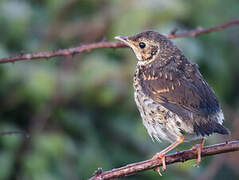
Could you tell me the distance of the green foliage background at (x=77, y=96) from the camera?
5.36 m

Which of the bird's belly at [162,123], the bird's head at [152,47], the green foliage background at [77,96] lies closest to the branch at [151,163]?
the bird's belly at [162,123]

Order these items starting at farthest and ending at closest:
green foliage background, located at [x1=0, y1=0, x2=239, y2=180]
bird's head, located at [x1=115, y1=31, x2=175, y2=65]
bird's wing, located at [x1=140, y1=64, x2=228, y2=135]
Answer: green foliage background, located at [x1=0, y1=0, x2=239, y2=180] → bird's head, located at [x1=115, y1=31, x2=175, y2=65] → bird's wing, located at [x1=140, y1=64, x2=228, y2=135]

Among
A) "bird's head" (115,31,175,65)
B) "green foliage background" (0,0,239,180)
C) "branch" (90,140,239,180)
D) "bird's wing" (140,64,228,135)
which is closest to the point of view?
"branch" (90,140,239,180)

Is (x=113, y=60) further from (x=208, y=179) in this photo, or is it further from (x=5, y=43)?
(x=208, y=179)

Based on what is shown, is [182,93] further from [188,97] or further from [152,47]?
[152,47]

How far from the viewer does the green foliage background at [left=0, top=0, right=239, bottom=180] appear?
5363 millimetres

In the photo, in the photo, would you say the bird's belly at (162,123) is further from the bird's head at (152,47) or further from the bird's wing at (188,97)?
the bird's head at (152,47)

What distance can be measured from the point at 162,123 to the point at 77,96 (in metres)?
2.02

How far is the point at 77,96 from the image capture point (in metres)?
5.82

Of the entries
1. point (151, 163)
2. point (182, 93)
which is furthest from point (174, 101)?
point (151, 163)

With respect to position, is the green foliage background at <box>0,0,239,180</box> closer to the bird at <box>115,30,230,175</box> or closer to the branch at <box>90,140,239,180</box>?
the bird at <box>115,30,230,175</box>

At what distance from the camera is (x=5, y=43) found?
598 centimetres

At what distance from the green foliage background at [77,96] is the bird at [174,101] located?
1276mm

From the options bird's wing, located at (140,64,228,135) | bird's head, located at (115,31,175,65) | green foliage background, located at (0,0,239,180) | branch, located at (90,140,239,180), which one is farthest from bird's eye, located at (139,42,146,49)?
green foliage background, located at (0,0,239,180)
